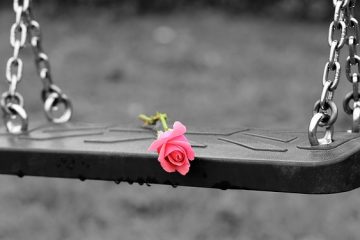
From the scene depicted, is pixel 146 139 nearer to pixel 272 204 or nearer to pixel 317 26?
pixel 272 204

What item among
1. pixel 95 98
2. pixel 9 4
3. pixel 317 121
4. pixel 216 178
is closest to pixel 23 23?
pixel 216 178

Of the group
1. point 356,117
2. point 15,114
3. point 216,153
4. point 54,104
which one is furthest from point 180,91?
point 216,153

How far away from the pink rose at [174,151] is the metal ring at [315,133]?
287mm

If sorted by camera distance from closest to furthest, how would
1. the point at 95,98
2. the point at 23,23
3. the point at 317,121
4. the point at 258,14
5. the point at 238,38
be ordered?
the point at 317,121 < the point at 23,23 < the point at 95,98 < the point at 238,38 < the point at 258,14

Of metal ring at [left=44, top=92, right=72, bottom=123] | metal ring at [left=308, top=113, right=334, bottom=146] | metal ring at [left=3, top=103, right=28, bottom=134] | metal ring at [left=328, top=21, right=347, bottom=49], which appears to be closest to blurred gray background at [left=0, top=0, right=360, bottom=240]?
metal ring at [left=44, top=92, right=72, bottom=123]

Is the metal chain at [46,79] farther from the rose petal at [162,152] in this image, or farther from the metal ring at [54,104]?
the rose petal at [162,152]

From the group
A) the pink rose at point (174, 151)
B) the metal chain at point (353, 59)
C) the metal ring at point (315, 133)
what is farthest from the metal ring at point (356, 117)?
the pink rose at point (174, 151)

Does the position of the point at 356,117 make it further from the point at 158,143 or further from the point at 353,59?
the point at 158,143

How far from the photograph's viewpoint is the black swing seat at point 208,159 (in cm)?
163

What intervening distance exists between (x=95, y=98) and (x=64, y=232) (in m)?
2.19

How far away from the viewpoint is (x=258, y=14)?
23.8 feet

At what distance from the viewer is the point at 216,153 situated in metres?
1.75

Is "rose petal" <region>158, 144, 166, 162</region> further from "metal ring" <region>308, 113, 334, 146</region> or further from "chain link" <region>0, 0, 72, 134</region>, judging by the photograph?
"chain link" <region>0, 0, 72, 134</region>

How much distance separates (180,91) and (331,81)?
11.1 ft
